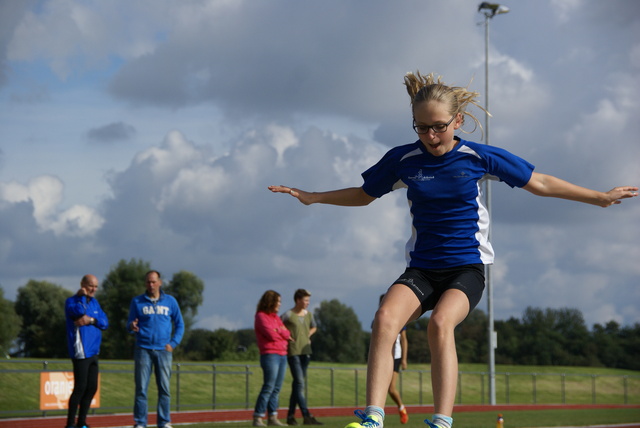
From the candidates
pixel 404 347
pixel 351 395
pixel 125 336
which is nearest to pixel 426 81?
pixel 404 347

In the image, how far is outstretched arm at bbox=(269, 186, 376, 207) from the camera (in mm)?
6348

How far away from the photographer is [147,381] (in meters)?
12.9

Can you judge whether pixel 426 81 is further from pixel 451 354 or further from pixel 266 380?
pixel 266 380

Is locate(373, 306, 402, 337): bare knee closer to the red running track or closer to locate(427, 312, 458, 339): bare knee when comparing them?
locate(427, 312, 458, 339): bare knee

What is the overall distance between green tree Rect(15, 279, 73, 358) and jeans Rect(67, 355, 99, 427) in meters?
67.8

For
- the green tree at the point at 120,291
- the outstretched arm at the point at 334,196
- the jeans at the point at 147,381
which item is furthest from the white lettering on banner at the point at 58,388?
the green tree at the point at 120,291

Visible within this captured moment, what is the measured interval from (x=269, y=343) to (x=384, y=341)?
29.3ft

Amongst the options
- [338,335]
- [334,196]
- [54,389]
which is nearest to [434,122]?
[334,196]

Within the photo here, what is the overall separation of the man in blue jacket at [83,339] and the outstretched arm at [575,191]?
822 centimetres

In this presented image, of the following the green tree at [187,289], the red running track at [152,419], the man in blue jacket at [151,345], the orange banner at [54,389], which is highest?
the green tree at [187,289]

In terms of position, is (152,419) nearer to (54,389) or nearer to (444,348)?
(54,389)

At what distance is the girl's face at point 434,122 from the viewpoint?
5.76 m

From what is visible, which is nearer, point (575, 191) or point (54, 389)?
point (575, 191)

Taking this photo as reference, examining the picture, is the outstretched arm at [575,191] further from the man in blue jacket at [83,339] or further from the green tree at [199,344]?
the green tree at [199,344]
